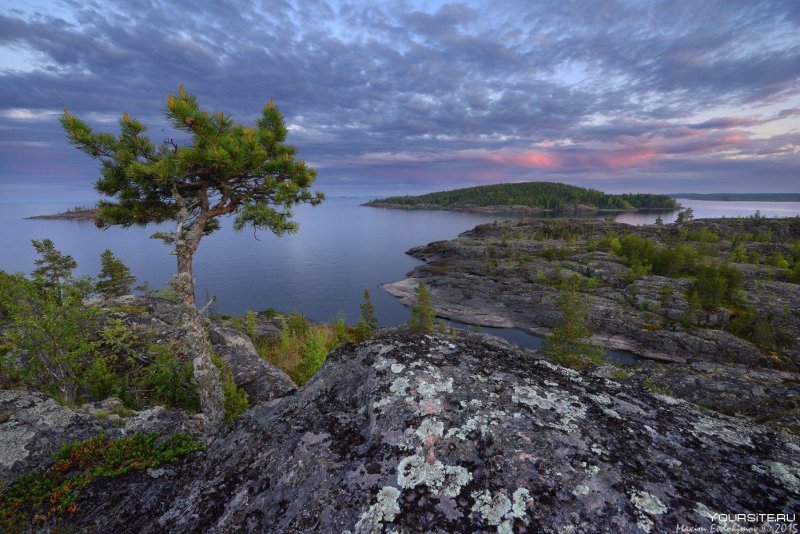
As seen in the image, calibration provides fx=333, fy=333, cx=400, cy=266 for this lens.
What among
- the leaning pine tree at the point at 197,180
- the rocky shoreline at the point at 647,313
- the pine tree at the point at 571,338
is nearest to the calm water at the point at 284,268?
the rocky shoreline at the point at 647,313

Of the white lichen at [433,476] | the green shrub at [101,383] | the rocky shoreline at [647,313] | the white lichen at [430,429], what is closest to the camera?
the white lichen at [433,476]

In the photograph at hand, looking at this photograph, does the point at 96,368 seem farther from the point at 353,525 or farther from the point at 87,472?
the point at 353,525

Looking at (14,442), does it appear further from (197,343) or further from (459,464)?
(459,464)

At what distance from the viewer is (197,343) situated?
8570 millimetres

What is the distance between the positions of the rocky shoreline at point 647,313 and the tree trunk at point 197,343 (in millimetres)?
18486

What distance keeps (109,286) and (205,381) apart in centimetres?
5672

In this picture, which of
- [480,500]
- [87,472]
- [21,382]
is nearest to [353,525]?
[480,500]

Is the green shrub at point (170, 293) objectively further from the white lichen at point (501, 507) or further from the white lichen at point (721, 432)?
the white lichen at point (721, 432)

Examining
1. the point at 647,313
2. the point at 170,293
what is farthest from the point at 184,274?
the point at 647,313

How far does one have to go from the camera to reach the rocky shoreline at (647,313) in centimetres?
2641

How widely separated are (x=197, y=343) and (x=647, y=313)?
6529 centimetres

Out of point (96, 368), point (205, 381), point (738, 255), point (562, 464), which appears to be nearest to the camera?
point (562, 464)

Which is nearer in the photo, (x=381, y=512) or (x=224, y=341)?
(x=381, y=512)

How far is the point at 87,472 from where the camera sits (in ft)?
15.6
